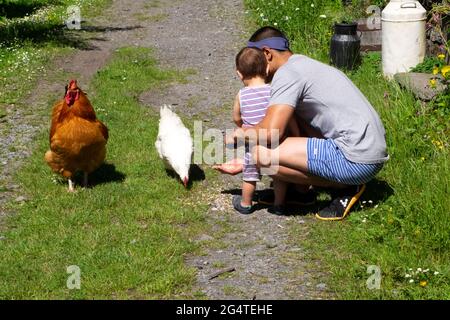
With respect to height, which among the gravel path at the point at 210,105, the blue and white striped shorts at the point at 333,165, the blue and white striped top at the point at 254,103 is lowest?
the gravel path at the point at 210,105

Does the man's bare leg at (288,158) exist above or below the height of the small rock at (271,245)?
above

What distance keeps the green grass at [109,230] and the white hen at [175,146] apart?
20 cm

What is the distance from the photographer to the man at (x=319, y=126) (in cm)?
495

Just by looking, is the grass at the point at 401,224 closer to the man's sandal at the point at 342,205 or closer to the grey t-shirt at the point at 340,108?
the man's sandal at the point at 342,205

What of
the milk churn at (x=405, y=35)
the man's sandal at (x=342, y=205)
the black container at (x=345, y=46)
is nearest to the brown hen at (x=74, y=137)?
the man's sandal at (x=342, y=205)

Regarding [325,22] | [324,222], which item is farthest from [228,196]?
[325,22]

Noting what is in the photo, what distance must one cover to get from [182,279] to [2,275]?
1.24 metres

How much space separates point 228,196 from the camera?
6.00 m

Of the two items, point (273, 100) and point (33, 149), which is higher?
point (273, 100)

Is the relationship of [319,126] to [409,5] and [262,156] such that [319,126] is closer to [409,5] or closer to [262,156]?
[262,156]

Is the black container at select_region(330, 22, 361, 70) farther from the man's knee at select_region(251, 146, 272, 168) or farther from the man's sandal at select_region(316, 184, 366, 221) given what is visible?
the man's knee at select_region(251, 146, 272, 168)

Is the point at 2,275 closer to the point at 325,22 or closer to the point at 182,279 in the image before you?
the point at 182,279
